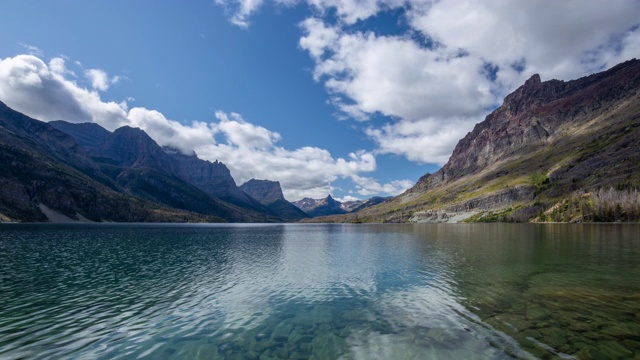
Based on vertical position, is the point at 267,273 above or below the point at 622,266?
below

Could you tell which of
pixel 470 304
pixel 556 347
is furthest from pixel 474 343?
pixel 470 304

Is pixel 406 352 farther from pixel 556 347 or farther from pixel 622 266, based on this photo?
pixel 622 266

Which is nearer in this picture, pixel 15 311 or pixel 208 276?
pixel 15 311

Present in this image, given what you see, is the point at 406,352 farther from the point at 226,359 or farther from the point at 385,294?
the point at 385,294

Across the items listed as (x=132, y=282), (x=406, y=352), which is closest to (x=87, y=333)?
(x=132, y=282)

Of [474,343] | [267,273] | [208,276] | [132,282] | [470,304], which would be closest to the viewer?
[474,343]

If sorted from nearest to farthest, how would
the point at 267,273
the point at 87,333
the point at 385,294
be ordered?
the point at 87,333, the point at 385,294, the point at 267,273

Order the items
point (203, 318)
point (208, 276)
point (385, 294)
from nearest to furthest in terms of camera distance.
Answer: point (203, 318)
point (385, 294)
point (208, 276)

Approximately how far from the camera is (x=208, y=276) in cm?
4984

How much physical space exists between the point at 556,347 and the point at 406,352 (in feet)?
33.1

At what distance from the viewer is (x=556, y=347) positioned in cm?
2112

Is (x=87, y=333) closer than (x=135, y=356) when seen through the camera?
No

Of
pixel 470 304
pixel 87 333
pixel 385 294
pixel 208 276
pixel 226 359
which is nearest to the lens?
pixel 226 359

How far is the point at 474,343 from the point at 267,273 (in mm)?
37143
